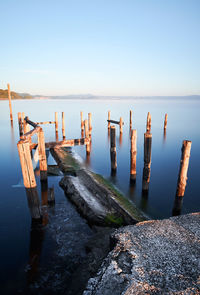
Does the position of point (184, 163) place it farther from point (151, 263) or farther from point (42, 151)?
point (42, 151)

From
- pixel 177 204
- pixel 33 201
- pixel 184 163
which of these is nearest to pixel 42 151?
pixel 33 201

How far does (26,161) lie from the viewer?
19.9 feet

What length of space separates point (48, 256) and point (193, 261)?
4.34m

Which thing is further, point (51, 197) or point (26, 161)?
point (51, 197)

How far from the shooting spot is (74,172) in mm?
12023

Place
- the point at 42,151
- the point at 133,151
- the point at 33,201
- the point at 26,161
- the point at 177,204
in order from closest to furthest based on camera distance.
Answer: the point at 26,161, the point at 33,201, the point at 177,204, the point at 42,151, the point at 133,151

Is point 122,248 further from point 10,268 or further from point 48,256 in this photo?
point 10,268

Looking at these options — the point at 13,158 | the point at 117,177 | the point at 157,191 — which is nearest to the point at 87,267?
the point at 157,191

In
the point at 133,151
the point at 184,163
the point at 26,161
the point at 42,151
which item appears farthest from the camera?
the point at 133,151

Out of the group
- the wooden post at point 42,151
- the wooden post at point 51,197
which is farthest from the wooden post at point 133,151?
the wooden post at point 42,151

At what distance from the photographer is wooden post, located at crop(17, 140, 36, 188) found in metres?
5.92

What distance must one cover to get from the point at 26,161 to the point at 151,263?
455 cm

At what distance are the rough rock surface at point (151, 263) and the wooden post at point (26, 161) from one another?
11.0ft

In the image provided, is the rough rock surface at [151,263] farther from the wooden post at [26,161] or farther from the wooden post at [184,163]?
the wooden post at [26,161]
